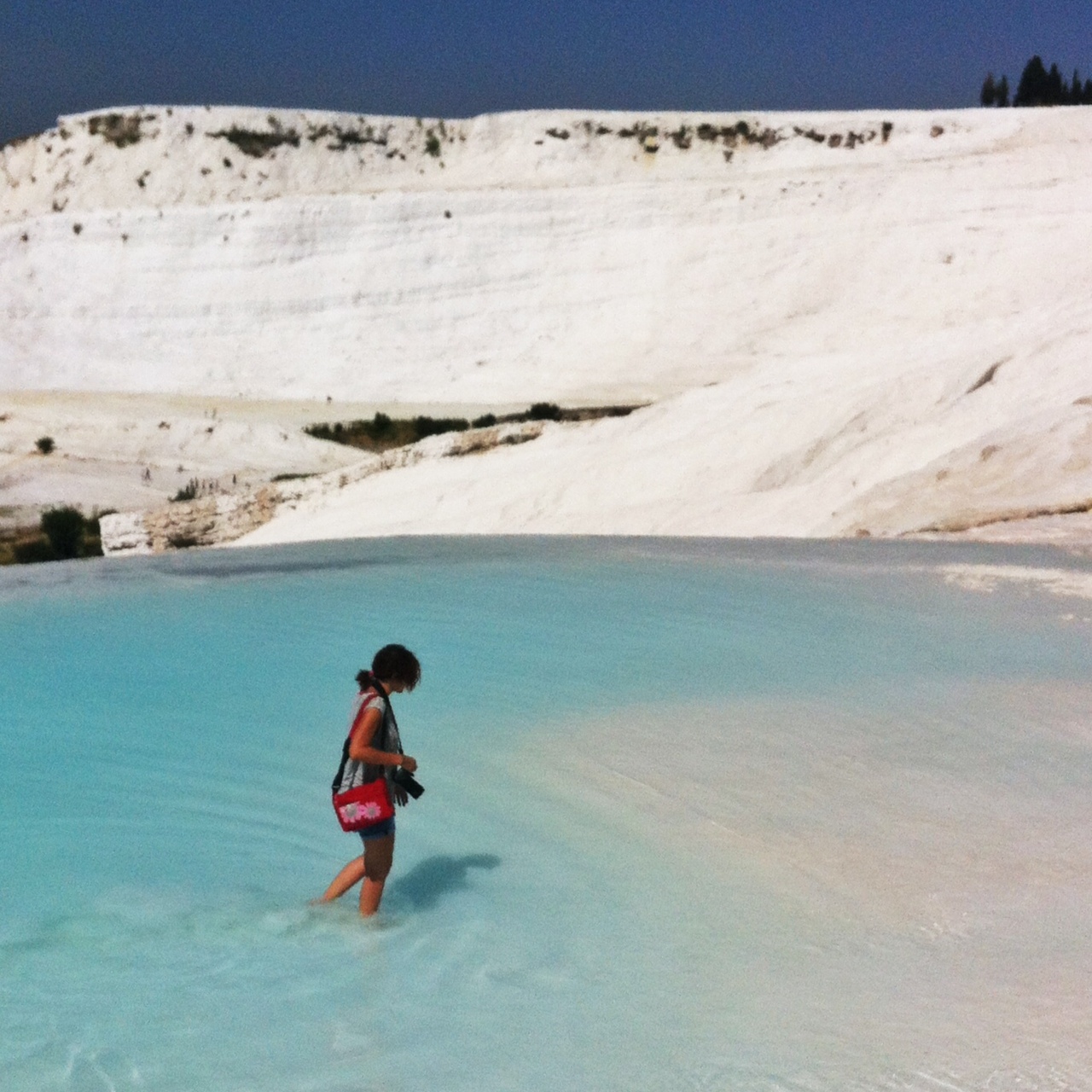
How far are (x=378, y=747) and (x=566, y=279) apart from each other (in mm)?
28476

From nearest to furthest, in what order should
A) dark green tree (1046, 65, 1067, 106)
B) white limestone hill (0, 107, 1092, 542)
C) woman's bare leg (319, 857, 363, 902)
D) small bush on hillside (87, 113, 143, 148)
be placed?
1. woman's bare leg (319, 857, 363, 902)
2. white limestone hill (0, 107, 1092, 542)
3. small bush on hillside (87, 113, 143, 148)
4. dark green tree (1046, 65, 1067, 106)

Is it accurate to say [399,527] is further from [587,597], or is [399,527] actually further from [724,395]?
[587,597]

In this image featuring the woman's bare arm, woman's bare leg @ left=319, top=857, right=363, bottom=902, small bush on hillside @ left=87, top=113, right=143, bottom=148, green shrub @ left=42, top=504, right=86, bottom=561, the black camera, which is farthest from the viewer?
small bush on hillside @ left=87, top=113, right=143, bottom=148

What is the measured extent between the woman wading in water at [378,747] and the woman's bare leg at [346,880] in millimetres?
88

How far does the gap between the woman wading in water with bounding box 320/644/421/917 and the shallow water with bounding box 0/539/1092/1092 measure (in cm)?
23

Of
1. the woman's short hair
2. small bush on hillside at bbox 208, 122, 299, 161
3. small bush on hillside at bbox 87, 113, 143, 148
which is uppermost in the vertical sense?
small bush on hillside at bbox 87, 113, 143, 148

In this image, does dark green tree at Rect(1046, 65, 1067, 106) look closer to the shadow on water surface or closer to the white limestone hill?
the white limestone hill

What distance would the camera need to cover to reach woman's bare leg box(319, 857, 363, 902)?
482 cm

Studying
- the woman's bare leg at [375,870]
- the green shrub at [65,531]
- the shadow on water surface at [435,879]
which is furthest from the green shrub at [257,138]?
the woman's bare leg at [375,870]

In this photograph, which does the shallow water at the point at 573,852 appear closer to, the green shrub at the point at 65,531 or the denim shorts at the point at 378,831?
the denim shorts at the point at 378,831

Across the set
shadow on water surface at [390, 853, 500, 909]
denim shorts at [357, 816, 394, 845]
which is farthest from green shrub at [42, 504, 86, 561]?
denim shorts at [357, 816, 394, 845]

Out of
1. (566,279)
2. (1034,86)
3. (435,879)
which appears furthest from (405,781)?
(1034,86)

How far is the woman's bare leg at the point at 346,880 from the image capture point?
482cm

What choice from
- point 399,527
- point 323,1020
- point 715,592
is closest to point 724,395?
point 399,527
